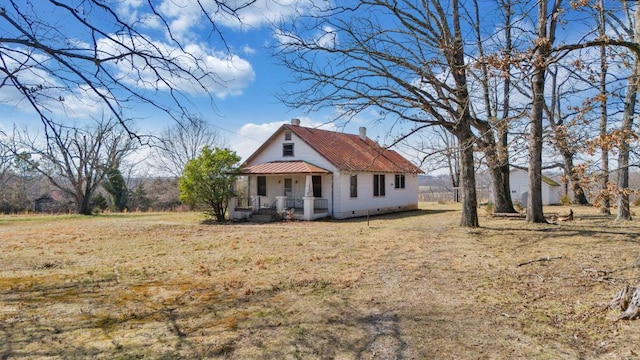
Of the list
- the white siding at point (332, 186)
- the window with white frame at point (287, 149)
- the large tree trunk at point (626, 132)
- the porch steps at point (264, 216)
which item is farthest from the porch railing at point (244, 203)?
the large tree trunk at point (626, 132)

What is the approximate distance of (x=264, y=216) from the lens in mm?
20047

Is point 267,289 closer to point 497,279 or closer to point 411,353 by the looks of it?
point 411,353

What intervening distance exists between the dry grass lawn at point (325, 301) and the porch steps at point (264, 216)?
9027 millimetres

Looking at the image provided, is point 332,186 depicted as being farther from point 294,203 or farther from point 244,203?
point 244,203

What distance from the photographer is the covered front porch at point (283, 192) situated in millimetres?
19953

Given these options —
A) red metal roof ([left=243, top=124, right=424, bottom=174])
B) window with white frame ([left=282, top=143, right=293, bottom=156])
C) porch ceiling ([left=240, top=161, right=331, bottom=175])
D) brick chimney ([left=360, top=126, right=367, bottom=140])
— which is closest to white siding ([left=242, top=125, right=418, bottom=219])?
window with white frame ([left=282, top=143, right=293, bottom=156])

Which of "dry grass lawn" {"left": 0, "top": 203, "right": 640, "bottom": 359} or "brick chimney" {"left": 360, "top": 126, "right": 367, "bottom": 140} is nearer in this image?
"dry grass lawn" {"left": 0, "top": 203, "right": 640, "bottom": 359}

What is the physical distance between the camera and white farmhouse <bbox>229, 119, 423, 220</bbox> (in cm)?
2053

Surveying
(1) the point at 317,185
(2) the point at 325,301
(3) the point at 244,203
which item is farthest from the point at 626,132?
(3) the point at 244,203

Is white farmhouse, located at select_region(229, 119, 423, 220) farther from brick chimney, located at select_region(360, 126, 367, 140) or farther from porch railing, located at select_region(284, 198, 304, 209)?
brick chimney, located at select_region(360, 126, 367, 140)

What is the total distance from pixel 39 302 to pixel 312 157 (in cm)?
1624

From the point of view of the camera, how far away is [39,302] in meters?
5.77

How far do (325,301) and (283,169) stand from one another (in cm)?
1526

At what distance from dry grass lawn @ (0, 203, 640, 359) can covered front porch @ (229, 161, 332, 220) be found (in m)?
9.29
